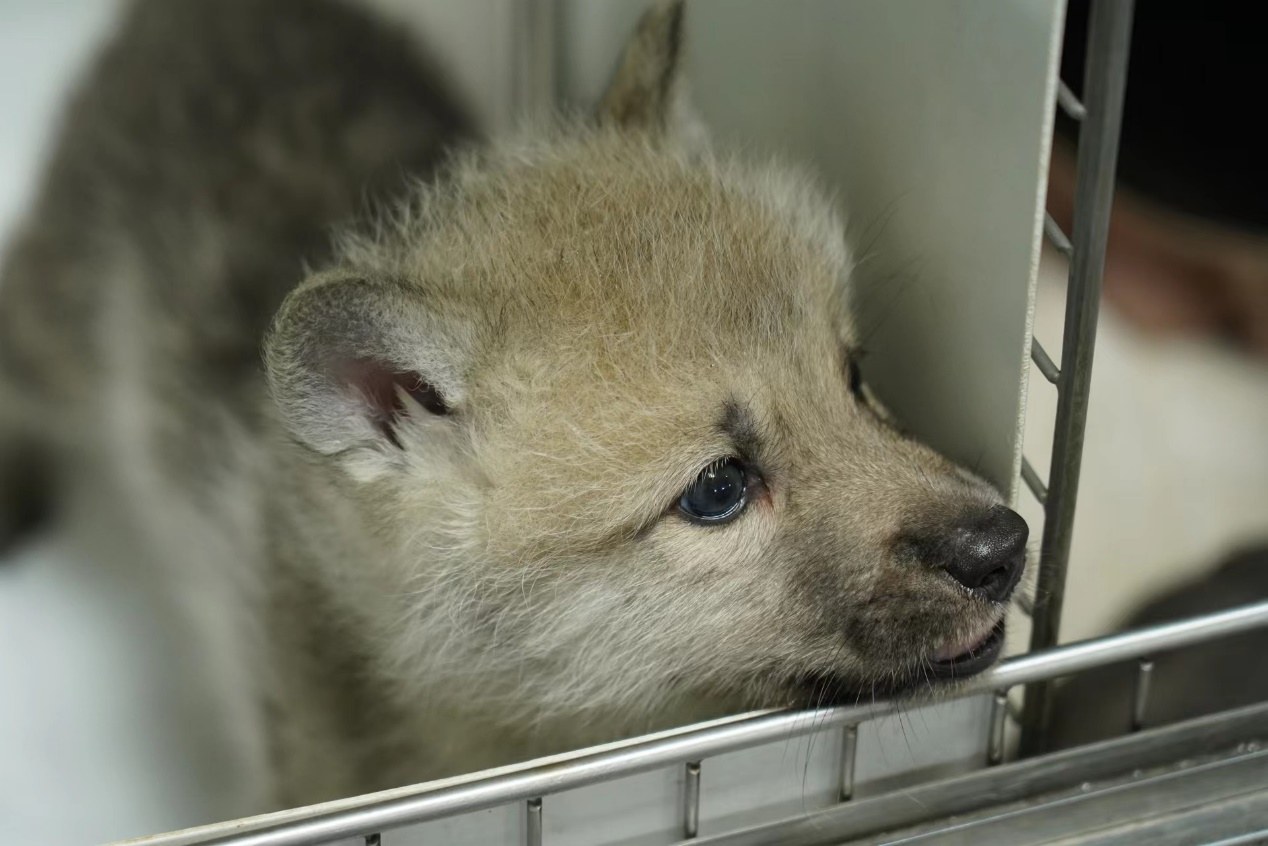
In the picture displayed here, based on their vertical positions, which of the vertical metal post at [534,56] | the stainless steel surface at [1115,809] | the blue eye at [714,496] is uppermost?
the vertical metal post at [534,56]

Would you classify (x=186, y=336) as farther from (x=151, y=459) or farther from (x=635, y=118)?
(x=635, y=118)

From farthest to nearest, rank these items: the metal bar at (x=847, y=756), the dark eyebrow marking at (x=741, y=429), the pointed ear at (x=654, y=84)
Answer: the pointed ear at (x=654, y=84) < the dark eyebrow marking at (x=741, y=429) < the metal bar at (x=847, y=756)

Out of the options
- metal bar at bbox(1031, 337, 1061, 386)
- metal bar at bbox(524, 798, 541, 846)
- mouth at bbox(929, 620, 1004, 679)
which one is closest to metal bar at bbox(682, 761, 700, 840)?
metal bar at bbox(524, 798, 541, 846)

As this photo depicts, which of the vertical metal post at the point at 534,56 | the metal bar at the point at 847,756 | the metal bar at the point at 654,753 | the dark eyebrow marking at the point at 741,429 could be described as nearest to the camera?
the metal bar at the point at 654,753

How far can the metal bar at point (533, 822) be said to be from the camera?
1.23 m

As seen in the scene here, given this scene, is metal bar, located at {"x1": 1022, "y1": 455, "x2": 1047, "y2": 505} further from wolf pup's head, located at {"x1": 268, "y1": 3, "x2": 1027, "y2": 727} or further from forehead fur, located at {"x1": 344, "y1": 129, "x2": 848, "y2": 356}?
forehead fur, located at {"x1": 344, "y1": 129, "x2": 848, "y2": 356}

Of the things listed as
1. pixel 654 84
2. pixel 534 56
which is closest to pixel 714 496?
pixel 654 84

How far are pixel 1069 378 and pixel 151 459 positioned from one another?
162cm

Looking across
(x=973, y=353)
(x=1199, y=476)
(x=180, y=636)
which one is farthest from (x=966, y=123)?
(x=180, y=636)

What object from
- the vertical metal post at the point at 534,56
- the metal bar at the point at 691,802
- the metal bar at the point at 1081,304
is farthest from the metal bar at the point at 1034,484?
the vertical metal post at the point at 534,56

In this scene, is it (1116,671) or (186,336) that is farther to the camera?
(186,336)

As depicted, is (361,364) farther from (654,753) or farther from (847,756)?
(847,756)

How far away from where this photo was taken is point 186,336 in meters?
2.17

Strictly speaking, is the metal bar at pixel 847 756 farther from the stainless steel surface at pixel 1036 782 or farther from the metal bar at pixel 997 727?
the metal bar at pixel 997 727
